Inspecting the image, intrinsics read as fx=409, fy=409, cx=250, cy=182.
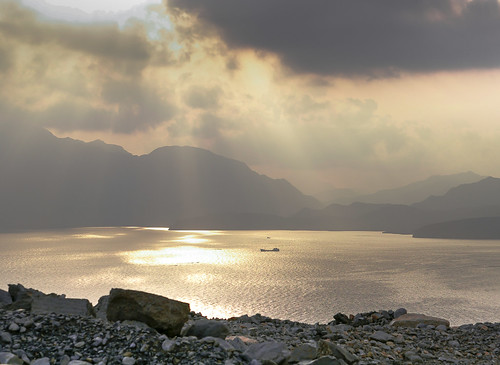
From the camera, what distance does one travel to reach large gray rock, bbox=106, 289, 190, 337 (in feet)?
42.3

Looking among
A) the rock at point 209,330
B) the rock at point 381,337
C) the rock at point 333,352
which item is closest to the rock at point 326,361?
the rock at point 333,352

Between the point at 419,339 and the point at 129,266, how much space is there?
138 metres

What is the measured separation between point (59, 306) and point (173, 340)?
17.6 ft

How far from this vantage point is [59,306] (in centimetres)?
1366

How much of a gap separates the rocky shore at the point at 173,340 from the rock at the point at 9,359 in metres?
0.01

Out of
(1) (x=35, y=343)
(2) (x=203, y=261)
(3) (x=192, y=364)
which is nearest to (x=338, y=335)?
(3) (x=192, y=364)

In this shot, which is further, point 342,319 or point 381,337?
point 342,319

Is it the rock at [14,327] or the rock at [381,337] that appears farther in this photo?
the rock at [381,337]

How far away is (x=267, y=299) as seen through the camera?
83.5 meters

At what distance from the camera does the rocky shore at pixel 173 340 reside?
991cm

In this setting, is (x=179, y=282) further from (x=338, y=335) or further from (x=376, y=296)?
(x=338, y=335)

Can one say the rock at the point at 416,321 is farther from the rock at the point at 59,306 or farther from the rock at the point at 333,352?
the rock at the point at 59,306

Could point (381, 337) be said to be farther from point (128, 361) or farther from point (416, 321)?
point (128, 361)

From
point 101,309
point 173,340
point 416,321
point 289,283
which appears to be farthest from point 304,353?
point 289,283
